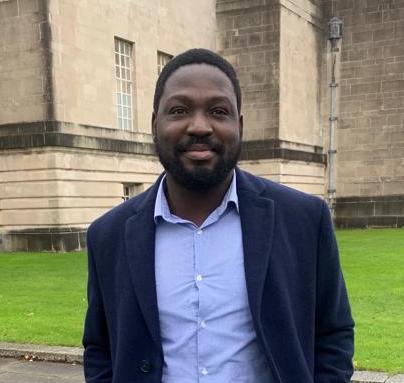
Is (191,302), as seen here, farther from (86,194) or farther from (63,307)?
(86,194)

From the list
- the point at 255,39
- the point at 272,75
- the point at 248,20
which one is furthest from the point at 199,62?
the point at 248,20

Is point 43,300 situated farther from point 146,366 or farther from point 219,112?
point 219,112

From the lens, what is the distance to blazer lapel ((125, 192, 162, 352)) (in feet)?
6.13

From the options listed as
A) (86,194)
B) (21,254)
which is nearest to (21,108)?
(86,194)

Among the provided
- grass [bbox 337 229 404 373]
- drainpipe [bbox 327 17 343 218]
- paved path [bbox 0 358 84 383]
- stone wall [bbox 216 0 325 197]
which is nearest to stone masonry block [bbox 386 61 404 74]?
drainpipe [bbox 327 17 343 218]

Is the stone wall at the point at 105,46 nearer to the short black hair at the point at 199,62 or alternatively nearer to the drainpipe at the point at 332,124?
the drainpipe at the point at 332,124

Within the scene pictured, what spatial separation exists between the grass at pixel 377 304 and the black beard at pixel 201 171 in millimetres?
3937

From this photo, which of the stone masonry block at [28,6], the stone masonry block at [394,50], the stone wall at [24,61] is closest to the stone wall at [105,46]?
the stone wall at [24,61]

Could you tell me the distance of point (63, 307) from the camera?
802 centimetres

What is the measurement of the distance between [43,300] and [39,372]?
3.11 m

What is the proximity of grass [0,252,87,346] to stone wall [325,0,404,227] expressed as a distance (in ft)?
48.5

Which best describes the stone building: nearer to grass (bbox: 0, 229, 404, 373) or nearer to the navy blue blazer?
grass (bbox: 0, 229, 404, 373)

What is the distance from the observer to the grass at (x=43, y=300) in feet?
21.8

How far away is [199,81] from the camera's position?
1.92 meters
